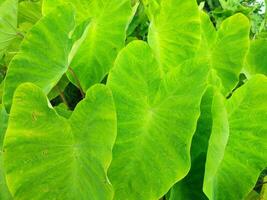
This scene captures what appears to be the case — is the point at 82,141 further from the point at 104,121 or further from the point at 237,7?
the point at 237,7

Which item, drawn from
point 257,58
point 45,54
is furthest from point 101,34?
point 257,58

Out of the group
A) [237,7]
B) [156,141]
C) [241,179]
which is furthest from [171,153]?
[237,7]

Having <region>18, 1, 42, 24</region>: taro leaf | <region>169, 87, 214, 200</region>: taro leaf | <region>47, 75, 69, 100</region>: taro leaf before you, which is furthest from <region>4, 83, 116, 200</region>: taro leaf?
<region>18, 1, 42, 24</region>: taro leaf

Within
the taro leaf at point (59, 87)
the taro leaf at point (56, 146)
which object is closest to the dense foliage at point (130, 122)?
the taro leaf at point (56, 146)

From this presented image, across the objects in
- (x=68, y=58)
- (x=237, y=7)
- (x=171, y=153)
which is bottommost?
(x=237, y=7)

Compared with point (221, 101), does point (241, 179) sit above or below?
below

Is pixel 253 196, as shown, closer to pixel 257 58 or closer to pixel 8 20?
pixel 257 58

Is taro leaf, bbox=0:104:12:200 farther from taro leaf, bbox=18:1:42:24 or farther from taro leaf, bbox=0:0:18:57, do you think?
taro leaf, bbox=18:1:42:24
